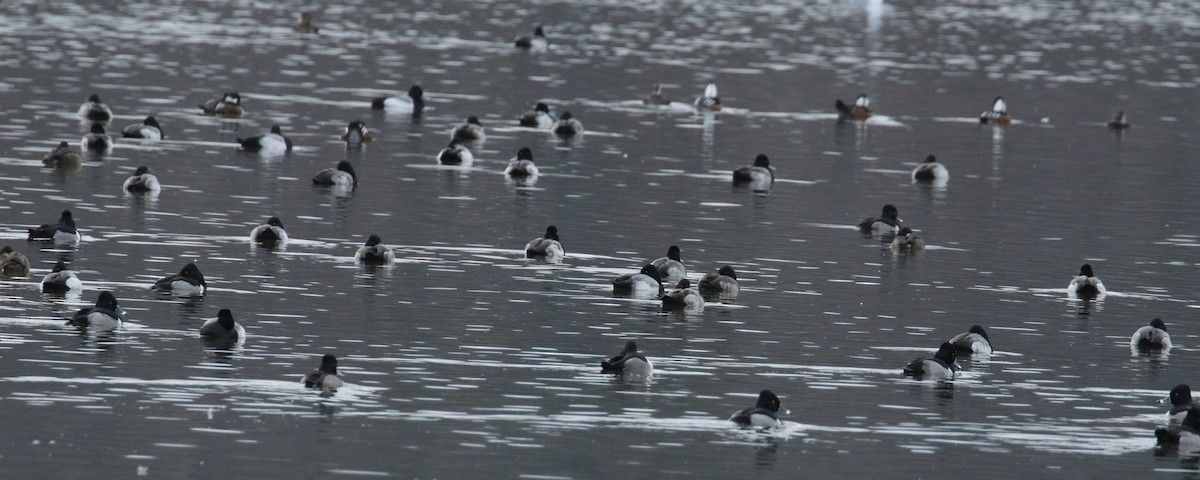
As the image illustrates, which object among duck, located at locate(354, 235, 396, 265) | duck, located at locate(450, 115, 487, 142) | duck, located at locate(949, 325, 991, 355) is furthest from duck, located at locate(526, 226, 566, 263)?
duck, located at locate(450, 115, 487, 142)

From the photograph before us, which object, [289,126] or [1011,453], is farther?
[289,126]

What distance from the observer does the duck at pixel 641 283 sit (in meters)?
30.3

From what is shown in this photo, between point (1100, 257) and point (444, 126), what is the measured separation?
25.8 meters

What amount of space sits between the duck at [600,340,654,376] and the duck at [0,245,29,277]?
9625 millimetres

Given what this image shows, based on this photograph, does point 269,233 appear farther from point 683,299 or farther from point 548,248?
point 683,299

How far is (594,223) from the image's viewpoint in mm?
38906

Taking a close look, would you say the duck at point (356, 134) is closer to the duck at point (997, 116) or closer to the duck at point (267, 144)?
the duck at point (267, 144)

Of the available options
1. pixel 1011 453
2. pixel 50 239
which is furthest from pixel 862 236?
pixel 1011 453

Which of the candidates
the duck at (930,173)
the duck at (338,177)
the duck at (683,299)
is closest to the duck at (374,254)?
the duck at (683,299)

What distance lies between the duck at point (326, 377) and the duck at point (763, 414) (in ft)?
14.5

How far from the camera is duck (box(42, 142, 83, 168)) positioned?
43062 millimetres

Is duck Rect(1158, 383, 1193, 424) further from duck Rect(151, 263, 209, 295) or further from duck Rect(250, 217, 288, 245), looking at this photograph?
duck Rect(250, 217, 288, 245)

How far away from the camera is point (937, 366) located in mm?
24734

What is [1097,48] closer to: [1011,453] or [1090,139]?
[1090,139]
